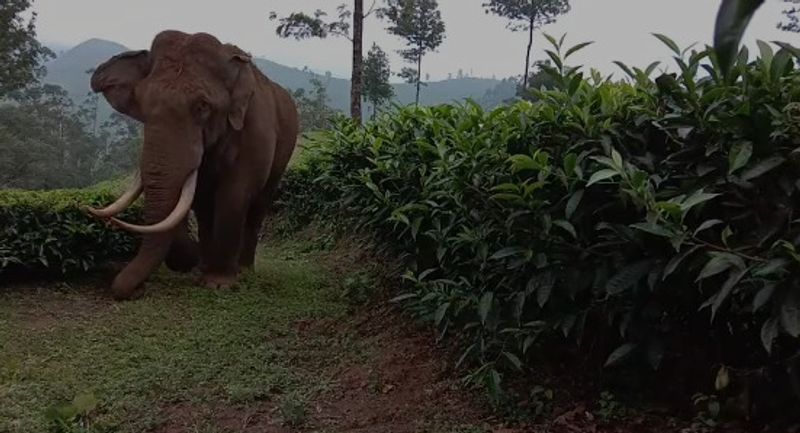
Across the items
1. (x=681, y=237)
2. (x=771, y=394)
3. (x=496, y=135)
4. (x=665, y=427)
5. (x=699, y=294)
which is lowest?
(x=665, y=427)

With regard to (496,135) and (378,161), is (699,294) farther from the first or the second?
(378,161)

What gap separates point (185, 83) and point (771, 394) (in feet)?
12.9

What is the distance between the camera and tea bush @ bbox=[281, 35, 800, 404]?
2072 mm

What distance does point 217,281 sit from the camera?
5246mm

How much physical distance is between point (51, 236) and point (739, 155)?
14.4 feet

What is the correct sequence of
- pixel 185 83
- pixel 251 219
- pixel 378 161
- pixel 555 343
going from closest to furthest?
pixel 555 343 < pixel 378 161 < pixel 185 83 < pixel 251 219

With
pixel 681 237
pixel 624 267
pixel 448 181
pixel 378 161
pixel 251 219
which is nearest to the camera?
pixel 681 237

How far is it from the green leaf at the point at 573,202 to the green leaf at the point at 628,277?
26 centimetres

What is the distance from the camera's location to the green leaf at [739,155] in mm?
2031

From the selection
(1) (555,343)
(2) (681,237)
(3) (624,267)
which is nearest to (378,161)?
(1) (555,343)

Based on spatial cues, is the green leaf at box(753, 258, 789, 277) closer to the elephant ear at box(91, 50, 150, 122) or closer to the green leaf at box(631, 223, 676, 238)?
the green leaf at box(631, 223, 676, 238)

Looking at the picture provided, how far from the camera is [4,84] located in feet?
59.2

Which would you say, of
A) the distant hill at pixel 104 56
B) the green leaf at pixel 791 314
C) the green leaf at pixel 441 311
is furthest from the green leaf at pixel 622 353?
the distant hill at pixel 104 56

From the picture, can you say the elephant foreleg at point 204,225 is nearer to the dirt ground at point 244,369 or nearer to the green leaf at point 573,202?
the dirt ground at point 244,369
